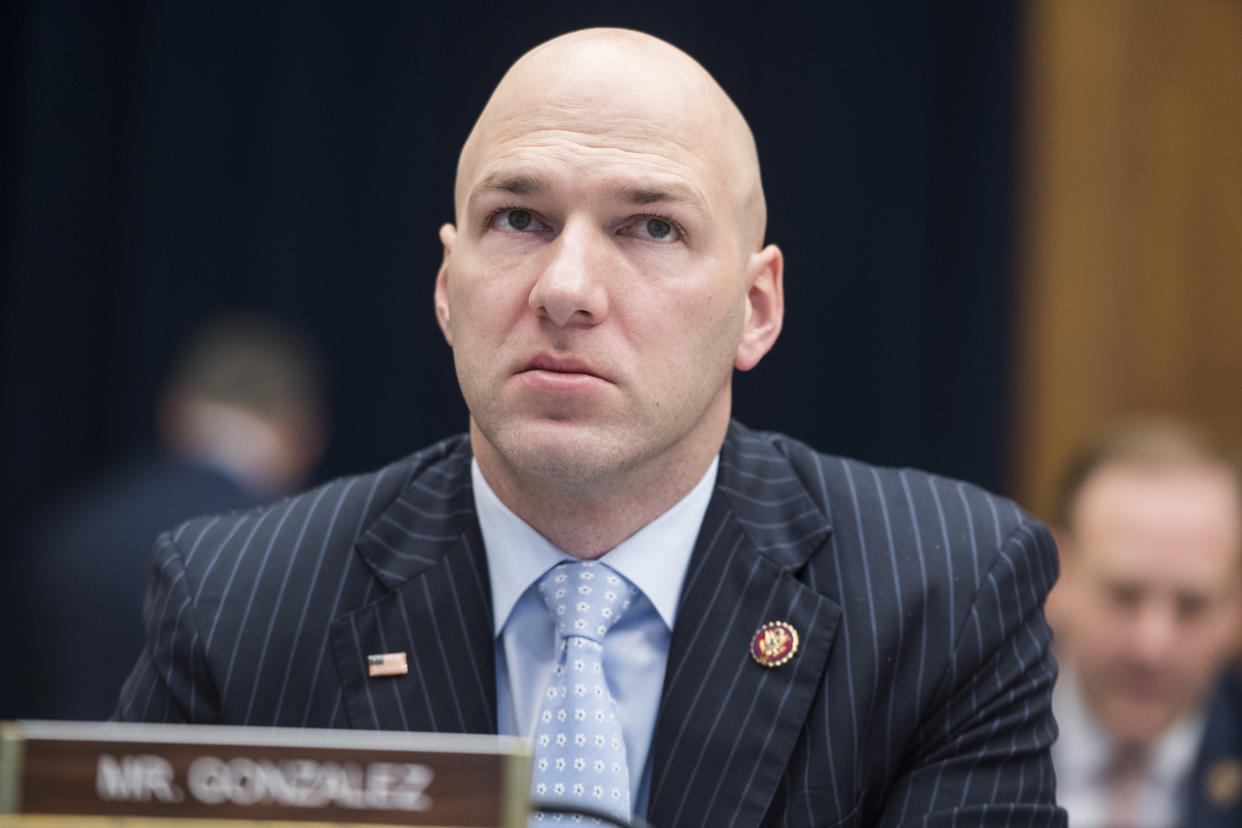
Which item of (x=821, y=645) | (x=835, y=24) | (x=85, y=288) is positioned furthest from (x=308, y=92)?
(x=821, y=645)

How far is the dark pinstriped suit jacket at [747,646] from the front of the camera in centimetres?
150

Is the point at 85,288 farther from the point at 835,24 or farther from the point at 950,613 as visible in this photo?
the point at 950,613

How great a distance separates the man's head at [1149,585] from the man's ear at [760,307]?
112 cm

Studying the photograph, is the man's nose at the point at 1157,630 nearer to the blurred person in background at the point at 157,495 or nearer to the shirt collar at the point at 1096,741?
the shirt collar at the point at 1096,741

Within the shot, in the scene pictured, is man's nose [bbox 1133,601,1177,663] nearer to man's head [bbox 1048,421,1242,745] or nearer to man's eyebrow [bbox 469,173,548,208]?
man's head [bbox 1048,421,1242,745]

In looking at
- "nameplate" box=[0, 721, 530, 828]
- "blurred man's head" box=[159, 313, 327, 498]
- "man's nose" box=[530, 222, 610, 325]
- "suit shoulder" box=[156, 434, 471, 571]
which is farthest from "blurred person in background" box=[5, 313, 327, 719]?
"nameplate" box=[0, 721, 530, 828]

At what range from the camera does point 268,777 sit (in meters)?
0.94

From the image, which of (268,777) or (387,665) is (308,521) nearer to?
(387,665)

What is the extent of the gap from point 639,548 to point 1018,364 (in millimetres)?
2723

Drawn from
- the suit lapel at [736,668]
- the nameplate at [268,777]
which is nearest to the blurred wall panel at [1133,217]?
the suit lapel at [736,668]

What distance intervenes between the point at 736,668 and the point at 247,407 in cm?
268

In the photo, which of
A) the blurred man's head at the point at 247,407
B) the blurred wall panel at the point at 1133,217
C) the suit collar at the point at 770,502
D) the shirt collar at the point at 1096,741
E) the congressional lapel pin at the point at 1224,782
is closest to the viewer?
the suit collar at the point at 770,502

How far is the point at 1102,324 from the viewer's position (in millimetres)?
4055

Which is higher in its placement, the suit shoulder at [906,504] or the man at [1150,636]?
the suit shoulder at [906,504]
